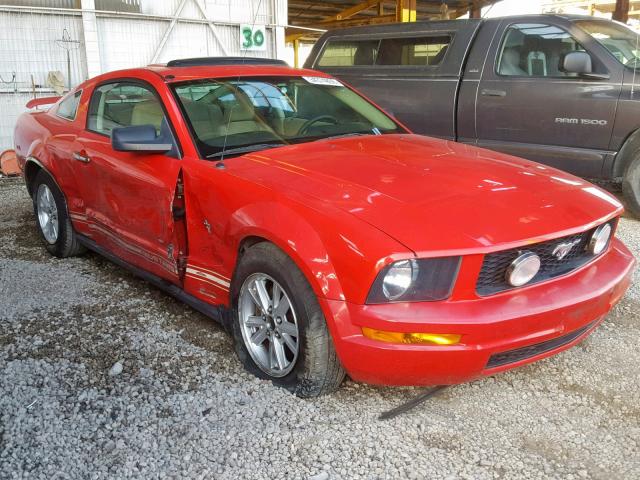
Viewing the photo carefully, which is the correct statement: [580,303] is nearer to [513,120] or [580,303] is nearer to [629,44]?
[513,120]

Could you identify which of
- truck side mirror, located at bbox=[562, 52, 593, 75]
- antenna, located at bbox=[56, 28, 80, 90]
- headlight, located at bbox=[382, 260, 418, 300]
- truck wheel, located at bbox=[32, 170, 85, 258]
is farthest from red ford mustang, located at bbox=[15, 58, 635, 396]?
antenna, located at bbox=[56, 28, 80, 90]

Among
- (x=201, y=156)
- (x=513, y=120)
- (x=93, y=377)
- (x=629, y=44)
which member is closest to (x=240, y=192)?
(x=201, y=156)

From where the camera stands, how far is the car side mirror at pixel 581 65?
5.49 m

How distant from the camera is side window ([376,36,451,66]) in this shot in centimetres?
655

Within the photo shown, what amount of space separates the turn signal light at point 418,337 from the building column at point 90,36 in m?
8.71

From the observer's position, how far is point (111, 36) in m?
9.79

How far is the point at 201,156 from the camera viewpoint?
10.3 ft

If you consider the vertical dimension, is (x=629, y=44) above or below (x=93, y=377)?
above

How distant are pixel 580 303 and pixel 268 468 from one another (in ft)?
4.58

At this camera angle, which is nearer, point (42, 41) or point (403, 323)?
point (403, 323)

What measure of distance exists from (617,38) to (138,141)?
4.78 m

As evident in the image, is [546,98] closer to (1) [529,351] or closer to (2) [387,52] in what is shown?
(2) [387,52]

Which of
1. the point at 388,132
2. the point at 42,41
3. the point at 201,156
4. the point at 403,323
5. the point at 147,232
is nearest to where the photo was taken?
the point at 403,323

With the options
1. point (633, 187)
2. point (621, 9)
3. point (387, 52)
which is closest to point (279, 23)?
point (387, 52)
